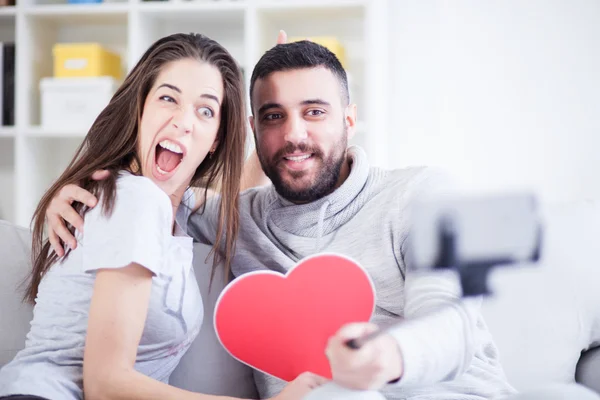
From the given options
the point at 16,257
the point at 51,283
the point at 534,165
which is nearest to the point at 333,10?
the point at 534,165

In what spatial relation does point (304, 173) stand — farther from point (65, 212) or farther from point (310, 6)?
point (310, 6)

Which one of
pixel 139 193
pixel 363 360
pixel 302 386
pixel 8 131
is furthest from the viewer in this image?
pixel 8 131

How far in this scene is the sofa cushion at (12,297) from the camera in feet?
3.56

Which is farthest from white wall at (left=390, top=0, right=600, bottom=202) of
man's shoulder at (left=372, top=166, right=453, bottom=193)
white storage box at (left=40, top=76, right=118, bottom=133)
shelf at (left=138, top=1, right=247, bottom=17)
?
white storage box at (left=40, top=76, right=118, bottom=133)

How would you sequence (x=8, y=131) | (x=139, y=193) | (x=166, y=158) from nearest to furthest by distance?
(x=139, y=193), (x=166, y=158), (x=8, y=131)

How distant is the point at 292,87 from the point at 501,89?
1.39 meters

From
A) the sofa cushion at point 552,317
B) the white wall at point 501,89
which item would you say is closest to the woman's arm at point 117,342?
the sofa cushion at point 552,317

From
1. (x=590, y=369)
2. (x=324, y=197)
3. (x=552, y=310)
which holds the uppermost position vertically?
(x=324, y=197)

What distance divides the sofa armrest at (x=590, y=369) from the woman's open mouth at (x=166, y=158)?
2.78 feet

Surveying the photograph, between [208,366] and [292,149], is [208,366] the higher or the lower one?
the lower one

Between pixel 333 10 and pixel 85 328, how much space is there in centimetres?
158

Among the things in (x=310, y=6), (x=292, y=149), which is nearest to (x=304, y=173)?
(x=292, y=149)

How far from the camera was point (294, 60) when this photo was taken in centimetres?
98

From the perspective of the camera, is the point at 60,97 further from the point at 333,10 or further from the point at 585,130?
the point at 585,130
